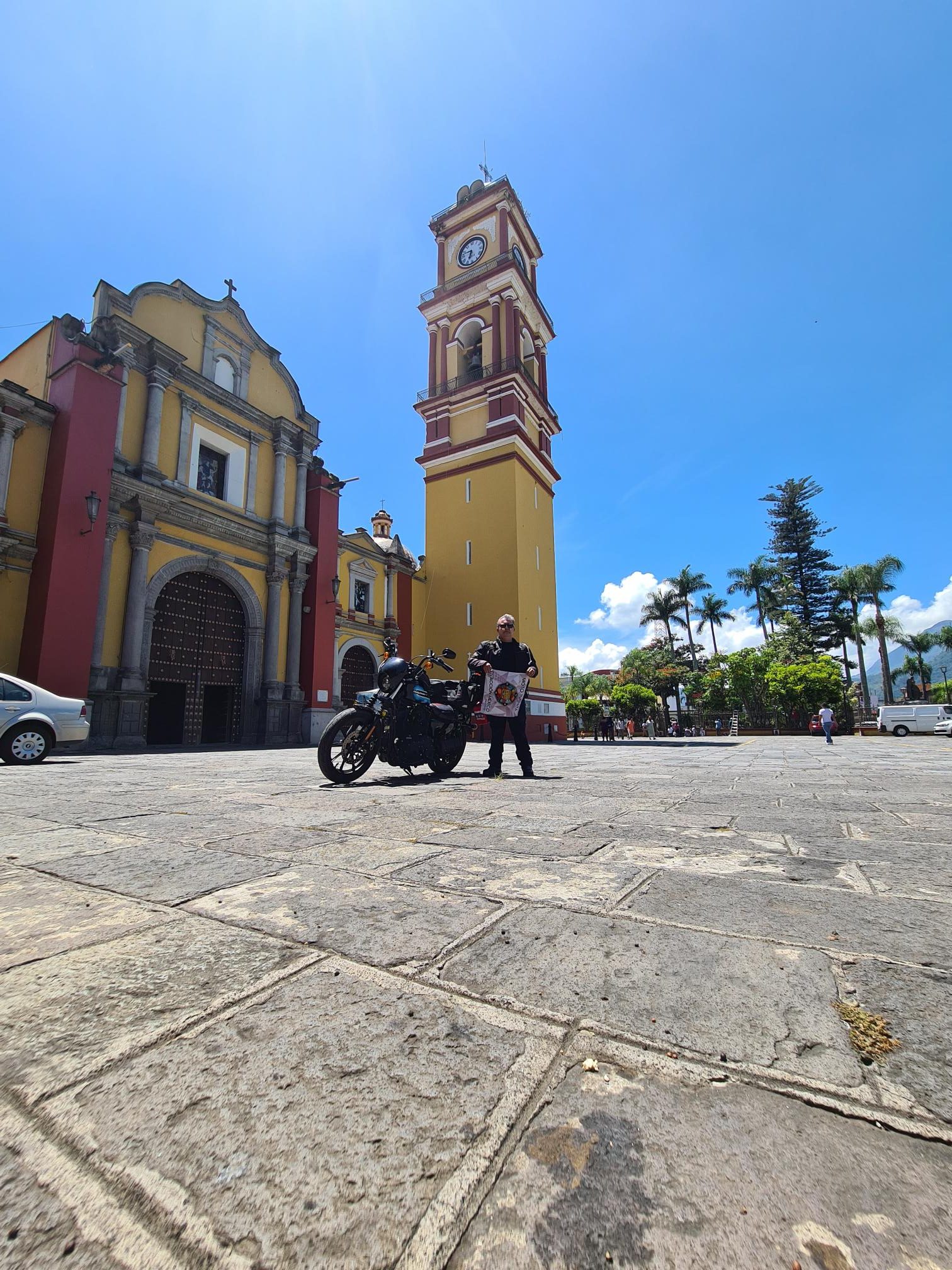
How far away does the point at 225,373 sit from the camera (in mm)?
16156

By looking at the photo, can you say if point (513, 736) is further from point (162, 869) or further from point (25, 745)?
point (25, 745)

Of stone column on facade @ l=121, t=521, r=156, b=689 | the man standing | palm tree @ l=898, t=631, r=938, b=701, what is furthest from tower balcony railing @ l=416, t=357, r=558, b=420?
palm tree @ l=898, t=631, r=938, b=701

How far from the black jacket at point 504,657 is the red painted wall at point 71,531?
9.38 metres

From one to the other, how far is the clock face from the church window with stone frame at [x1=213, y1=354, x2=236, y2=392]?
12554 millimetres

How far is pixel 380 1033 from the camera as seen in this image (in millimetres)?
941

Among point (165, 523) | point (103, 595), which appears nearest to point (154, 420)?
point (165, 523)

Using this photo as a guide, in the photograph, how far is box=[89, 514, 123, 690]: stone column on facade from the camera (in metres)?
11.6

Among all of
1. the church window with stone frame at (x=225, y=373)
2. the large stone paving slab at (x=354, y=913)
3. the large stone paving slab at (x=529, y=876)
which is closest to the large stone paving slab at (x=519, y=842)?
the large stone paving slab at (x=529, y=876)

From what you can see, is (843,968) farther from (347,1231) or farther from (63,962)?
(63,962)

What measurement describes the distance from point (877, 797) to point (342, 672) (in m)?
19.1

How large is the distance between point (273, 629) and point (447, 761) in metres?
11.6

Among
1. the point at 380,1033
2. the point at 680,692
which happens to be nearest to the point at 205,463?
the point at 380,1033

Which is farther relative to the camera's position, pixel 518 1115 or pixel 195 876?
pixel 195 876

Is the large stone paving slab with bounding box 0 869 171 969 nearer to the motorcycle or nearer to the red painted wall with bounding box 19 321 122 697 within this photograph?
the motorcycle
